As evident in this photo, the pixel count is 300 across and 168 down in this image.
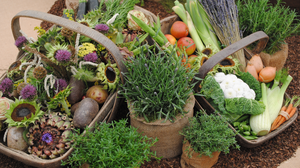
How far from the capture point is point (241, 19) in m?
2.57

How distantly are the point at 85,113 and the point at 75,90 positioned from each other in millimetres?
320

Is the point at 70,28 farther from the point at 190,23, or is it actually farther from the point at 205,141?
the point at 190,23

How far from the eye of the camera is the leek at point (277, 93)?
2.03 meters

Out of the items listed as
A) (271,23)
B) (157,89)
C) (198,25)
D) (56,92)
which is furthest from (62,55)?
(271,23)

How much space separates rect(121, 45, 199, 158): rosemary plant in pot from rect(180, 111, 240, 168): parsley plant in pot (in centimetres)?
11

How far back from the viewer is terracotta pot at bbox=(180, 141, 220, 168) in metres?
1.66

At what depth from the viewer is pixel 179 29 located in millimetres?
2512

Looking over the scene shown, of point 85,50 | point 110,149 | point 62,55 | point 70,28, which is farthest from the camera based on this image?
point 85,50

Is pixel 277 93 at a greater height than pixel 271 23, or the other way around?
pixel 271 23

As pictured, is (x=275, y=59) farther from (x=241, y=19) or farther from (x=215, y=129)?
(x=215, y=129)

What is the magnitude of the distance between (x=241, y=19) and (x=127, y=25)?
1.37m

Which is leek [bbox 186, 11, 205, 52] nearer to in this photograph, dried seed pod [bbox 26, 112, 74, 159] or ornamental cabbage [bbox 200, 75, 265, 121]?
ornamental cabbage [bbox 200, 75, 265, 121]

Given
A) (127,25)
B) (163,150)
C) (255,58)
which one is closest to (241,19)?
(255,58)

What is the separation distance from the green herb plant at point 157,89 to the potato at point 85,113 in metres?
A: 0.31
